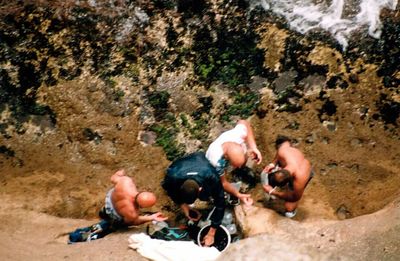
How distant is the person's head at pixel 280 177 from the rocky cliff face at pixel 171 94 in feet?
3.05

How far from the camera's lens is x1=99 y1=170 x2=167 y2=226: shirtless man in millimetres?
4754

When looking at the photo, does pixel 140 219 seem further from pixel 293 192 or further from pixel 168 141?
pixel 293 192

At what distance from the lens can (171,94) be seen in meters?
6.09

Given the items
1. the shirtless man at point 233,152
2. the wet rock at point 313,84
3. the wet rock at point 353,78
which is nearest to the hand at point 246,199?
the shirtless man at point 233,152

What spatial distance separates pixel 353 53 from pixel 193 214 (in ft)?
9.85

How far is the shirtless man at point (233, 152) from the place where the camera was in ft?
16.2

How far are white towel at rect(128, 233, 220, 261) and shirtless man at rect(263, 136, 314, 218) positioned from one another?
99 centimetres

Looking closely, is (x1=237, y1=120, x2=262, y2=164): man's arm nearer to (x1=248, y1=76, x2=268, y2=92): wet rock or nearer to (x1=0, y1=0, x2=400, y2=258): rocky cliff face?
(x1=0, y1=0, x2=400, y2=258): rocky cliff face

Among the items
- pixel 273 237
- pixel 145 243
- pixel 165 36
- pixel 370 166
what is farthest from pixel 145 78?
pixel 370 166

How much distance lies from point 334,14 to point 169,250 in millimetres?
3822

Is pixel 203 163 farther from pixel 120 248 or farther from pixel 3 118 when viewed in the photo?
pixel 3 118

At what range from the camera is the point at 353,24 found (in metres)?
6.13

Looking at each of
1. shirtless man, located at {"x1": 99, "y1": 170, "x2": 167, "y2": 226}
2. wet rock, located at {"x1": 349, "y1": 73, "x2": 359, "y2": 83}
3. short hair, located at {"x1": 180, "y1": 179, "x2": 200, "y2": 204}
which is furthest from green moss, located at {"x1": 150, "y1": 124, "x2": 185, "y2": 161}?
wet rock, located at {"x1": 349, "y1": 73, "x2": 359, "y2": 83}

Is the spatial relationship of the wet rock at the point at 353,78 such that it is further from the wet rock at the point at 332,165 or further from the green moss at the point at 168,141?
the green moss at the point at 168,141
